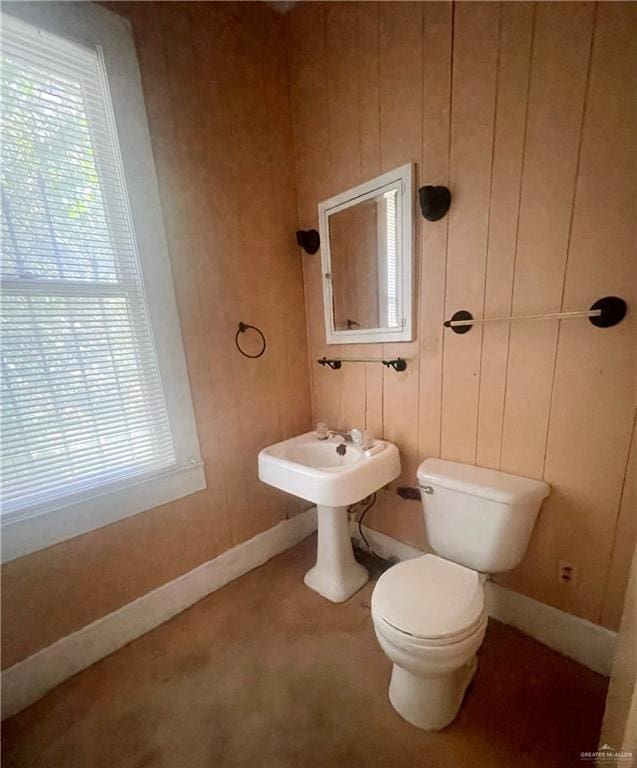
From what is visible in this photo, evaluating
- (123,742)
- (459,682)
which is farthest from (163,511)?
→ (459,682)

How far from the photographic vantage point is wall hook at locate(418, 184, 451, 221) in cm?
119

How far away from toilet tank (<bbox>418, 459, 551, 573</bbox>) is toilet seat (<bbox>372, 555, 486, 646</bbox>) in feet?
0.29

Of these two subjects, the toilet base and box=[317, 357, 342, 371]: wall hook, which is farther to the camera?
box=[317, 357, 342, 371]: wall hook

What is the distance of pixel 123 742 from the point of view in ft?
3.34

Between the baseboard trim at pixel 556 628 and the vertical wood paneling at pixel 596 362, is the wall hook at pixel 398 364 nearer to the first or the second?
the vertical wood paneling at pixel 596 362

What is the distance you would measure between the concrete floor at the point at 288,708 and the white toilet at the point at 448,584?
10cm

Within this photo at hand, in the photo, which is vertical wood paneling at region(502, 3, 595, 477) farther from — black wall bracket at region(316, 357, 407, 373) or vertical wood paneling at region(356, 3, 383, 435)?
vertical wood paneling at region(356, 3, 383, 435)

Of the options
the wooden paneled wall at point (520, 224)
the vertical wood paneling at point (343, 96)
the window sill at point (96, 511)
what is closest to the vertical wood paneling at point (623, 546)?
the wooden paneled wall at point (520, 224)

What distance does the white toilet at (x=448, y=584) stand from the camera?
0.90m

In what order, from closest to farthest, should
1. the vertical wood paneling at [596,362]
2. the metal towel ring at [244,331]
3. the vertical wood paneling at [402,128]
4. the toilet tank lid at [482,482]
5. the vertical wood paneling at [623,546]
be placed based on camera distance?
the vertical wood paneling at [596,362]
the vertical wood paneling at [623,546]
the toilet tank lid at [482,482]
the vertical wood paneling at [402,128]
the metal towel ring at [244,331]

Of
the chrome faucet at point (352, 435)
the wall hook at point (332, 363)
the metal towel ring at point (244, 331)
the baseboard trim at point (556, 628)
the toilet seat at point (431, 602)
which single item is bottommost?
the baseboard trim at point (556, 628)

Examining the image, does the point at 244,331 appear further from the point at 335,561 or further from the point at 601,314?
the point at 601,314

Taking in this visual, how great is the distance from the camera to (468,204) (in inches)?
46.3

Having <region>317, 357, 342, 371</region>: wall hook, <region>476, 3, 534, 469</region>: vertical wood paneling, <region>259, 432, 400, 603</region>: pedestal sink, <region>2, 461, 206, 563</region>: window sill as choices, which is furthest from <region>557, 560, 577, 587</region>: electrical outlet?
<region>2, 461, 206, 563</region>: window sill
